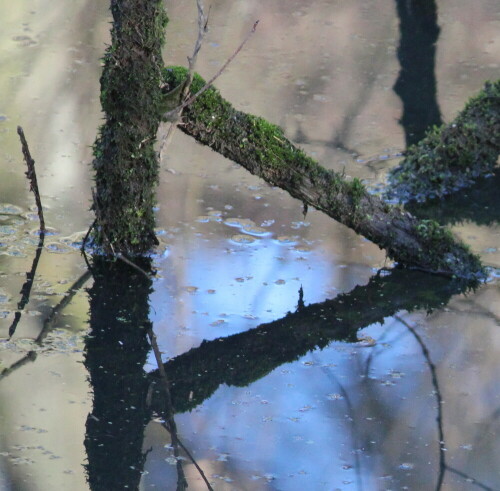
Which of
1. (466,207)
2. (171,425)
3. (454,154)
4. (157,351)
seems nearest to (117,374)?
(157,351)

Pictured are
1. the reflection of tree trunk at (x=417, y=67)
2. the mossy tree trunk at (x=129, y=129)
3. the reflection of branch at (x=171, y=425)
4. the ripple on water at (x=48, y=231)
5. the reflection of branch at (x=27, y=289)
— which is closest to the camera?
the reflection of branch at (x=171, y=425)

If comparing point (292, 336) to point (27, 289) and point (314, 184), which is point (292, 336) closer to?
point (314, 184)

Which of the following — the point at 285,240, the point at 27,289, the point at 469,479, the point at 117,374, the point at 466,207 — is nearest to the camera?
the point at 469,479

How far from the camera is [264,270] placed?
3842 mm

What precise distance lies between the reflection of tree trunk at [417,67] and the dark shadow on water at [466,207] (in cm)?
63

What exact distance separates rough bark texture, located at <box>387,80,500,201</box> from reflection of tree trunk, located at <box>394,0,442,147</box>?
17.6 inches

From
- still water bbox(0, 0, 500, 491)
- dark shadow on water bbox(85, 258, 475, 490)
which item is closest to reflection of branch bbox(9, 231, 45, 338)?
still water bbox(0, 0, 500, 491)

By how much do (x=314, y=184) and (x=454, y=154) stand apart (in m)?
1.44

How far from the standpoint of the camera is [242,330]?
3.41 meters

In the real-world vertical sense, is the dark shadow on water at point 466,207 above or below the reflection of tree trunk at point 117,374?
above

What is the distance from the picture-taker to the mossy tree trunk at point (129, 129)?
11.5 feet

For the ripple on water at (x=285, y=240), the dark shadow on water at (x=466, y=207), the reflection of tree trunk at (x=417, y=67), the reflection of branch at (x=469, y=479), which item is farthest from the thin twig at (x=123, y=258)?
the reflection of tree trunk at (x=417, y=67)

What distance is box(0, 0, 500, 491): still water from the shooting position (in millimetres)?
2680

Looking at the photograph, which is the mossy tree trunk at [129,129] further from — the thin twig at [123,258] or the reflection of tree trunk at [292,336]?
the reflection of tree trunk at [292,336]
